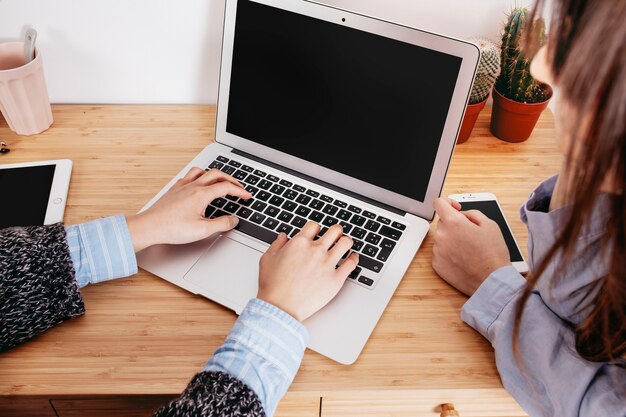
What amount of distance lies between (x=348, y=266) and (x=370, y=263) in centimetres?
5

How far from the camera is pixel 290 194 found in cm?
87

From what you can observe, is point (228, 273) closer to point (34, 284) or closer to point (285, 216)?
point (285, 216)

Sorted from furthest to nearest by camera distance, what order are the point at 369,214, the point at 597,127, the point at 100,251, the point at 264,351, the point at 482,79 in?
the point at 482,79, the point at 369,214, the point at 100,251, the point at 264,351, the point at 597,127

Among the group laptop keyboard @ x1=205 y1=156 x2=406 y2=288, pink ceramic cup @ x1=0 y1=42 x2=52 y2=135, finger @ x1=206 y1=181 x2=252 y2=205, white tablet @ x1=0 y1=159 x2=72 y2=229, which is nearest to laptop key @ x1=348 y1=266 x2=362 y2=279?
laptop keyboard @ x1=205 y1=156 x2=406 y2=288

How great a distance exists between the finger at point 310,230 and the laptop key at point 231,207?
0.13m

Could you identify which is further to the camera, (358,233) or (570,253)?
(358,233)

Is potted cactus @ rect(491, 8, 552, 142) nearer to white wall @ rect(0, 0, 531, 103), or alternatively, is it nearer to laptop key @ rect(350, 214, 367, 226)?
white wall @ rect(0, 0, 531, 103)

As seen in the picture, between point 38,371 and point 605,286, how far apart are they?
67 centimetres

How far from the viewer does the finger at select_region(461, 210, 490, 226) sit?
0.80 meters

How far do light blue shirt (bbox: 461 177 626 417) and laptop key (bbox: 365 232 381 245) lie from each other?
16 centimetres

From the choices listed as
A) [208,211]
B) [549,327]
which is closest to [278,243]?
[208,211]

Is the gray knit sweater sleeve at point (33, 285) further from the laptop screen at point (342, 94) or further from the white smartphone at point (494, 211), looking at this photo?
the white smartphone at point (494, 211)

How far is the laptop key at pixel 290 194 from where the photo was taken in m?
0.86

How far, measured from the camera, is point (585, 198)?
477 mm
